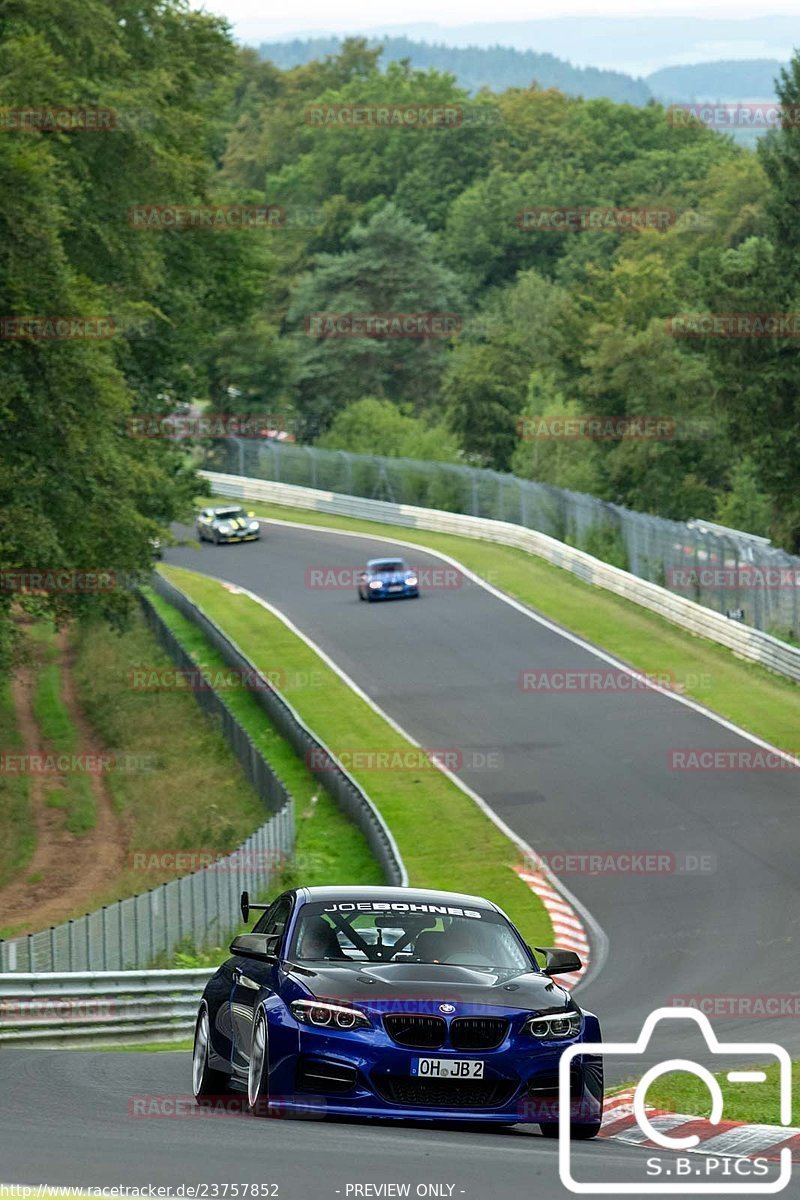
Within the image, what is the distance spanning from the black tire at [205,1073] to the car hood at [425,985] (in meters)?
1.00

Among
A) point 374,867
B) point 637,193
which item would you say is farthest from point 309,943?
point 637,193

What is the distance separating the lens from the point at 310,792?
1321 inches

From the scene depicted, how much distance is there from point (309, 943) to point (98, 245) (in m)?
26.4

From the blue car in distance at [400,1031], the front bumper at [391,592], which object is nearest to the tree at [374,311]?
the front bumper at [391,592]

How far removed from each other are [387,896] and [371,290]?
9117cm

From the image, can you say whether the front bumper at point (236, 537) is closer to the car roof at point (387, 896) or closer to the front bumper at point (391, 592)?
the front bumper at point (391, 592)

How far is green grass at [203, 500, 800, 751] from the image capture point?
127 ft

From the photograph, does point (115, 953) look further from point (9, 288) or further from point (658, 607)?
point (658, 607)

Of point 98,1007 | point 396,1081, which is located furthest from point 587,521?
point 396,1081

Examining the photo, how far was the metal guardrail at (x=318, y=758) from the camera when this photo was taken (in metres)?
27.1

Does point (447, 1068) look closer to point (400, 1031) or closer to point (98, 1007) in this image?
point (400, 1031)

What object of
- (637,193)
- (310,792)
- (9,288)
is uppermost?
(637,193)

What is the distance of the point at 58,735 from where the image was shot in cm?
4022

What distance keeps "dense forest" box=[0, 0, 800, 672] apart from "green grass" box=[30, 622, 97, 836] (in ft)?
10.7
